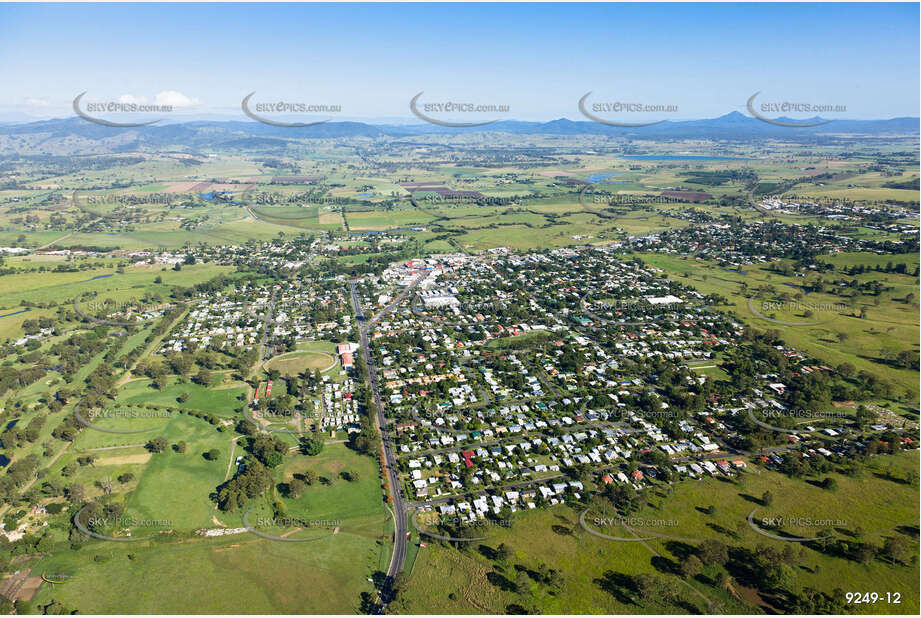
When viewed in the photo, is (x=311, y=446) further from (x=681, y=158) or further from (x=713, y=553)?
(x=681, y=158)

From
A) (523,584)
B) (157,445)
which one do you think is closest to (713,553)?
(523,584)

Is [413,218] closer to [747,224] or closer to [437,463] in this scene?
[747,224]

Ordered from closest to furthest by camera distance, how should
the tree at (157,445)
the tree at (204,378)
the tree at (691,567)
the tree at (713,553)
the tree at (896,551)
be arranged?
the tree at (691,567)
the tree at (713,553)
the tree at (896,551)
the tree at (157,445)
the tree at (204,378)

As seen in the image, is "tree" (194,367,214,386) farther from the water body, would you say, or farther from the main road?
the water body

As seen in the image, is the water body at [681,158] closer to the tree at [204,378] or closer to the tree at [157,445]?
the tree at [204,378]

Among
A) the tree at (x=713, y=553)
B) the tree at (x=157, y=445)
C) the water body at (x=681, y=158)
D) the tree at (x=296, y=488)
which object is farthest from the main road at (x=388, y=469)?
the water body at (x=681, y=158)

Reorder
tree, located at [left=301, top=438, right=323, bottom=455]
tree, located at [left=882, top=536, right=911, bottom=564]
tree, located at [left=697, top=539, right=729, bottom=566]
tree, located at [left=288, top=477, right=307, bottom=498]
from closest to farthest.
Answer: tree, located at [left=697, top=539, right=729, bottom=566] → tree, located at [left=882, top=536, right=911, bottom=564] → tree, located at [left=288, top=477, right=307, bottom=498] → tree, located at [left=301, top=438, right=323, bottom=455]

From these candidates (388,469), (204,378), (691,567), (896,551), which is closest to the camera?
(691,567)

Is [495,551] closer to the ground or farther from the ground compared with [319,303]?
closer to the ground

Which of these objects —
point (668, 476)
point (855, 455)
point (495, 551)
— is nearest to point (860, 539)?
point (855, 455)

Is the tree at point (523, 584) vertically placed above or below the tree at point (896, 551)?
below

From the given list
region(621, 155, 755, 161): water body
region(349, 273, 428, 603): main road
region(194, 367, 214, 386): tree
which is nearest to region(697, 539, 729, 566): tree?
region(349, 273, 428, 603): main road
